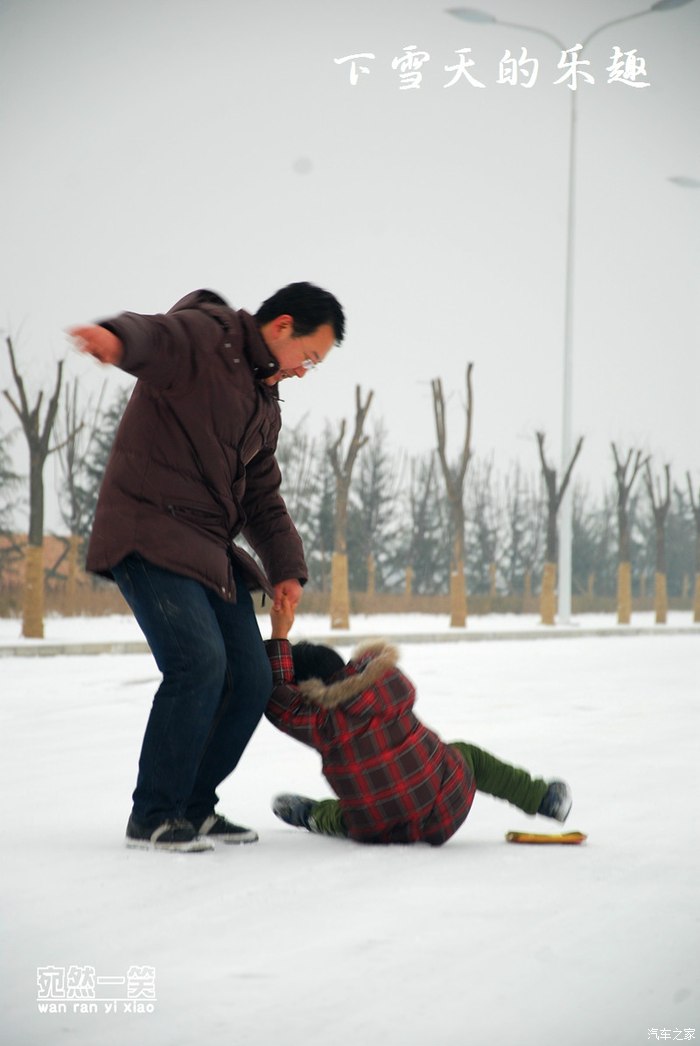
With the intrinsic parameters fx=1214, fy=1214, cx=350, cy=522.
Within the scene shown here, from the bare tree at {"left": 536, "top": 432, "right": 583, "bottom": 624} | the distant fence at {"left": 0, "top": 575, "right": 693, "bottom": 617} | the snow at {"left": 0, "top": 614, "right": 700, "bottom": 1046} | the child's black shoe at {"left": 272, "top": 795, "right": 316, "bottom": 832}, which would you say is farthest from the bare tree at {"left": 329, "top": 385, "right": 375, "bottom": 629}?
the child's black shoe at {"left": 272, "top": 795, "right": 316, "bottom": 832}

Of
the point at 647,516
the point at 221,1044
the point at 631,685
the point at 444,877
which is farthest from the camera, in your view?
the point at 647,516

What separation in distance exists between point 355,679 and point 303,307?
3.45 ft

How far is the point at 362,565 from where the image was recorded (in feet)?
123

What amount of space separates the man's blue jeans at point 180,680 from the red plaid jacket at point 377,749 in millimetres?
95

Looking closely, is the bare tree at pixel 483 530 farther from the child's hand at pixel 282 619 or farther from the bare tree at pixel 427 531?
the child's hand at pixel 282 619

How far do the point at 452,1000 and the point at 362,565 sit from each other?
35.5m

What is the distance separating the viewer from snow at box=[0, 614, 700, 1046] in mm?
2020

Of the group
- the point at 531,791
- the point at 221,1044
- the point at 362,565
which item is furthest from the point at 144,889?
the point at 362,565

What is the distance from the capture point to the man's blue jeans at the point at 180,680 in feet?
10.6

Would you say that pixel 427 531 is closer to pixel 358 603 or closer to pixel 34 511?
pixel 358 603

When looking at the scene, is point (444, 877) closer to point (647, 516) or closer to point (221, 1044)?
point (221, 1044)

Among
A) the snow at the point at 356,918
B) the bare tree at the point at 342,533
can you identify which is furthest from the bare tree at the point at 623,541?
the snow at the point at 356,918

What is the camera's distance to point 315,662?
349 centimetres

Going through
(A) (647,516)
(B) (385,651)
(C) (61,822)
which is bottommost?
(C) (61,822)
